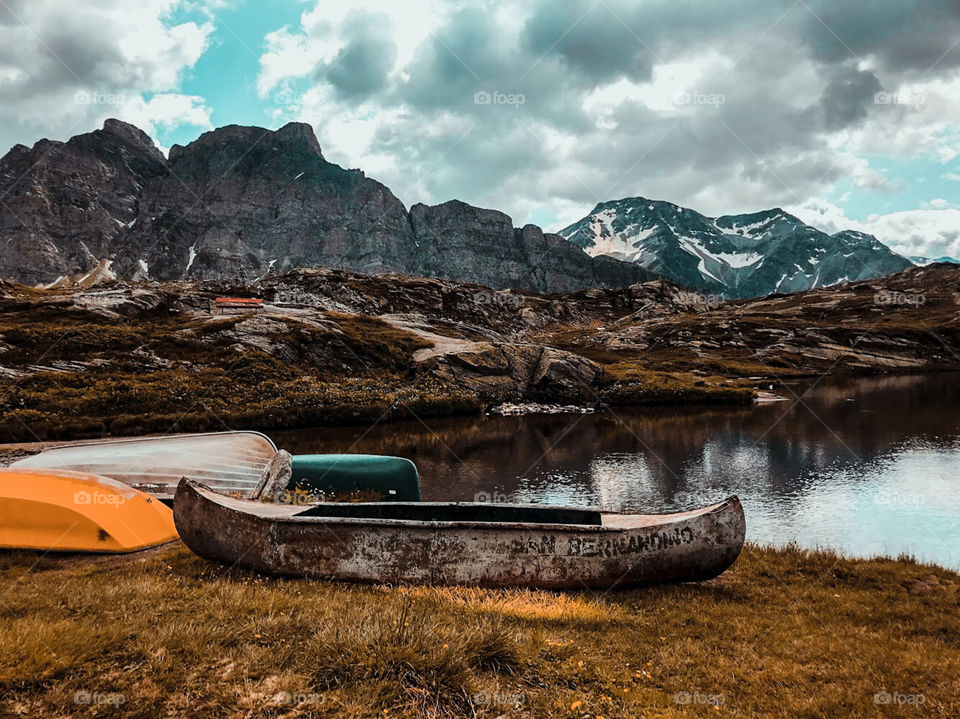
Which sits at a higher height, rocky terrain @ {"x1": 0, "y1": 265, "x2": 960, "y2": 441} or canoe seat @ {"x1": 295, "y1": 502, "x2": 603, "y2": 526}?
rocky terrain @ {"x1": 0, "y1": 265, "x2": 960, "y2": 441}

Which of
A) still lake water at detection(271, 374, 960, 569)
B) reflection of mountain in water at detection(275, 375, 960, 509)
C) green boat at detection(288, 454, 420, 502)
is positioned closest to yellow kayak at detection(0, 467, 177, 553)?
green boat at detection(288, 454, 420, 502)

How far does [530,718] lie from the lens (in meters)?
6.77

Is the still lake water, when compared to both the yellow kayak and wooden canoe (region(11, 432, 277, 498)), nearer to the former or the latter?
wooden canoe (region(11, 432, 277, 498))

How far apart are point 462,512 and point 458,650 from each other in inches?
335

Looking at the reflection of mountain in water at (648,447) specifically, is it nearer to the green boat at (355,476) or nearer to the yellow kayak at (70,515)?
the green boat at (355,476)

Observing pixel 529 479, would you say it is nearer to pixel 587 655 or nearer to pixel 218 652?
pixel 587 655

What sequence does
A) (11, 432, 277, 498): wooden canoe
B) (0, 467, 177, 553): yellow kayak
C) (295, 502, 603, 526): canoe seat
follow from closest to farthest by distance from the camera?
(0, 467, 177, 553): yellow kayak < (295, 502, 603, 526): canoe seat < (11, 432, 277, 498): wooden canoe

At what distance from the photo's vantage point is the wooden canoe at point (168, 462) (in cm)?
2175

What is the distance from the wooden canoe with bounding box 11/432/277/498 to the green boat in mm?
2615

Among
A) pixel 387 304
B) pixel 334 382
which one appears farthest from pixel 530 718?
pixel 387 304

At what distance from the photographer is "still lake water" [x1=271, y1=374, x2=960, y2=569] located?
23000 mm

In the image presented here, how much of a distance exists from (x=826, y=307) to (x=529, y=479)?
177 metres

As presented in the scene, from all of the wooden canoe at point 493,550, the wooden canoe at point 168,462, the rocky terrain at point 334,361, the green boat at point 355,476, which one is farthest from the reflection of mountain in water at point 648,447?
the wooden canoe at point 493,550

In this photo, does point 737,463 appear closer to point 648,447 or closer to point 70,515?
point 648,447
